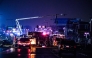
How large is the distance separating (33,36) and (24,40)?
16.2 m

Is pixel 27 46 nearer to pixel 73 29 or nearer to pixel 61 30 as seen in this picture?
pixel 73 29

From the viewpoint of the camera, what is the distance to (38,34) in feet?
216

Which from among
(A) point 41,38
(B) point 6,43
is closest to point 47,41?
(A) point 41,38

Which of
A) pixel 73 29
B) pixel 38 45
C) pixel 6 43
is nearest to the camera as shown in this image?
pixel 38 45

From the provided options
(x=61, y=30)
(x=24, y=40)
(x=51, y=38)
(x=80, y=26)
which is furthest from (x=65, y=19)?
(x=24, y=40)

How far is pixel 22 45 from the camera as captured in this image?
159ft

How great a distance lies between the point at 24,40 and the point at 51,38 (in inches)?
931

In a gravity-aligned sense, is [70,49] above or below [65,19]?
below

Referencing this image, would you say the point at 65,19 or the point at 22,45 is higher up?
the point at 65,19

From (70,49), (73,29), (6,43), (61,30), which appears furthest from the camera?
(61,30)

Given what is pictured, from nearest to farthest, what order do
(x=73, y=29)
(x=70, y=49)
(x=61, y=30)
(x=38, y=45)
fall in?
(x=70, y=49), (x=38, y=45), (x=73, y=29), (x=61, y=30)

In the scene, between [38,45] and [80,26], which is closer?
[38,45]

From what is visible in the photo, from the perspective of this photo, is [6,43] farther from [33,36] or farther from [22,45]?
[22,45]

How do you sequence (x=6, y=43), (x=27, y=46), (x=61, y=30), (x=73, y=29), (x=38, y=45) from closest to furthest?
(x=27, y=46) < (x=38, y=45) < (x=6, y=43) < (x=73, y=29) < (x=61, y=30)
